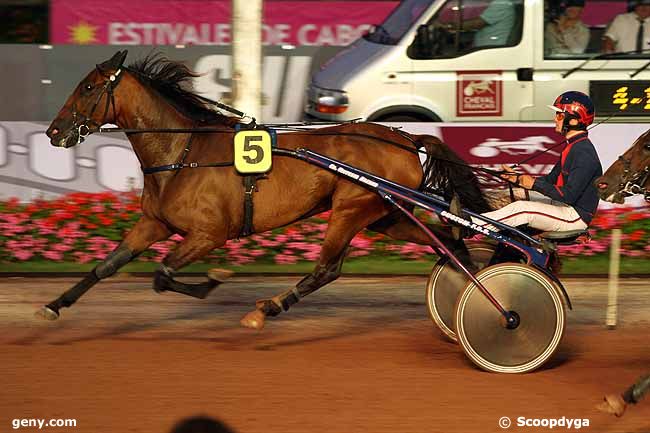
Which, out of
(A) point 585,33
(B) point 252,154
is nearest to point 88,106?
(B) point 252,154

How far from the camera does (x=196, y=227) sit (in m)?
7.49

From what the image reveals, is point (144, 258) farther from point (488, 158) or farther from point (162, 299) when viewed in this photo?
point (488, 158)

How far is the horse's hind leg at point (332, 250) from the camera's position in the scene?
7676mm

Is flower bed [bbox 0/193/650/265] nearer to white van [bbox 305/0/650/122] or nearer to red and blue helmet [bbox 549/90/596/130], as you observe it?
white van [bbox 305/0/650/122]

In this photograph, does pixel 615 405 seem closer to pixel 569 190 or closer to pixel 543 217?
pixel 543 217

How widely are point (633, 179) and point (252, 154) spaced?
2.39 meters

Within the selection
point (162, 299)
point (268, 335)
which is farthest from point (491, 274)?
point (162, 299)

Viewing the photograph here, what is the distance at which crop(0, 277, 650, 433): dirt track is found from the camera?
20.0ft

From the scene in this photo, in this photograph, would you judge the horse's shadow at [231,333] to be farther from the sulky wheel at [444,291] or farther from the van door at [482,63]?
the van door at [482,63]

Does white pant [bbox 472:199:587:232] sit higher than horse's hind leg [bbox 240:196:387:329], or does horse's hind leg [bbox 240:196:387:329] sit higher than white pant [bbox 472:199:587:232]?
white pant [bbox 472:199:587:232]

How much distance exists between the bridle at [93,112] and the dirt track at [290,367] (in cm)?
135

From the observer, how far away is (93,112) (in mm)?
7684

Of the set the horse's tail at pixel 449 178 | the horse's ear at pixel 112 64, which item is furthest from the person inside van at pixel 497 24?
the horse's ear at pixel 112 64

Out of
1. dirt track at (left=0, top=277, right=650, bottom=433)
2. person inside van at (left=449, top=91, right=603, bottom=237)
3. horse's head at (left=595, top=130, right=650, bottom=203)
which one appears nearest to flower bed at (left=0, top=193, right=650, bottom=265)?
dirt track at (left=0, top=277, right=650, bottom=433)
